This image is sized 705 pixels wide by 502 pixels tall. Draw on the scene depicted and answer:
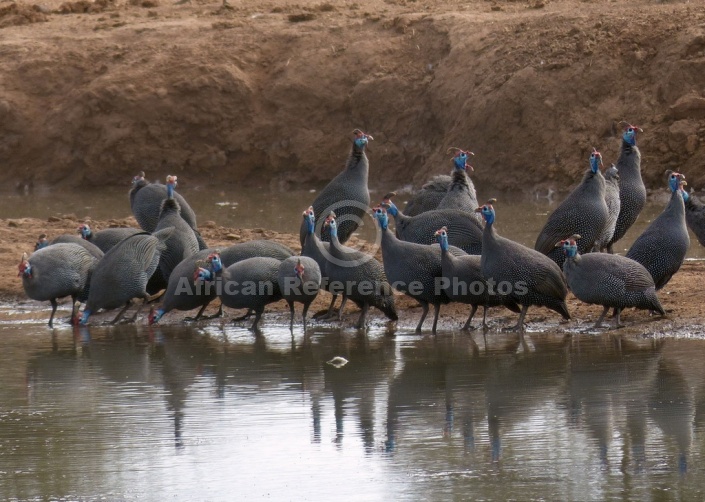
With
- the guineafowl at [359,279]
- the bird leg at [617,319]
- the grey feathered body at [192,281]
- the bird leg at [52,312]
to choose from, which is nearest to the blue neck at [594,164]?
the bird leg at [617,319]

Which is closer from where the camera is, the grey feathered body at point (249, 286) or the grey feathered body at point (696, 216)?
the grey feathered body at point (249, 286)

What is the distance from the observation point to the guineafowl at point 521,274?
27.2 ft

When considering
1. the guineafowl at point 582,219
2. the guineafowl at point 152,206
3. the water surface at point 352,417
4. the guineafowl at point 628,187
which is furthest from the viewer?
the guineafowl at point 152,206

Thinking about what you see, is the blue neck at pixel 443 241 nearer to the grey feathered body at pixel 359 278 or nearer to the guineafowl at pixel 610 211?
the grey feathered body at pixel 359 278

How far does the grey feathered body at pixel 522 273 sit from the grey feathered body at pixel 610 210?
1131 mm

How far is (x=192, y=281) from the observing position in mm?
9000

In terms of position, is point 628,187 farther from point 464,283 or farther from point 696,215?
point 464,283

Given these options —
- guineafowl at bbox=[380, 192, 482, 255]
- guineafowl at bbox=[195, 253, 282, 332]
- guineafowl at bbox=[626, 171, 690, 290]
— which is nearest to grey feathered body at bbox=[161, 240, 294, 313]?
guineafowl at bbox=[195, 253, 282, 332]

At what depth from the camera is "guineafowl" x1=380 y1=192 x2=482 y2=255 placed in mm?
9328

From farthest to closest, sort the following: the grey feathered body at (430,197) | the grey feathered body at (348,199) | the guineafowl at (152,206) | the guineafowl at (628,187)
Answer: the guineafowl at (152,206), the grey feathered body at (430,197), the grey feathered body at (348,199), the guineafowl at (628,187)

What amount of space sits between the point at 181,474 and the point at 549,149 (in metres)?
9.54

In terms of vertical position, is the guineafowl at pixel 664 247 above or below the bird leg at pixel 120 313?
above

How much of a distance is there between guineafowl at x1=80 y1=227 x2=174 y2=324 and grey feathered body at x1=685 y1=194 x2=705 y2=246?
3.94m

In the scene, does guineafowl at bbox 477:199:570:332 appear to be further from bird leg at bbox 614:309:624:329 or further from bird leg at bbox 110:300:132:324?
bird leg at bbox 110:300:132:324
